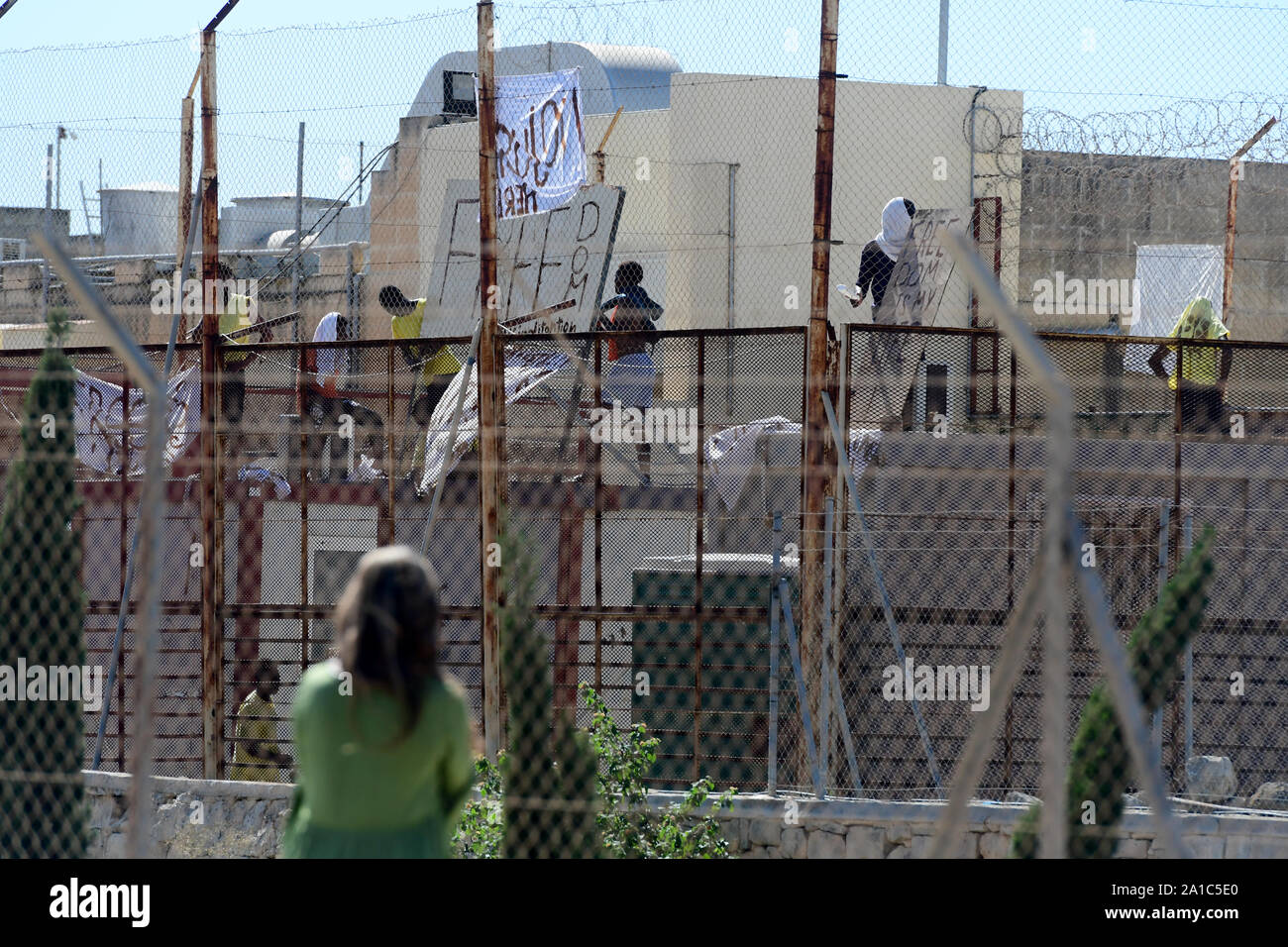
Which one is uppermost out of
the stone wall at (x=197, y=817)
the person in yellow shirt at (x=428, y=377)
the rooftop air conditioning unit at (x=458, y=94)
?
the rooftop air conditioning unit at (x=458, y=94)

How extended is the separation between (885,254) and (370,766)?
777 cm

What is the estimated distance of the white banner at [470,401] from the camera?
29.8 ft

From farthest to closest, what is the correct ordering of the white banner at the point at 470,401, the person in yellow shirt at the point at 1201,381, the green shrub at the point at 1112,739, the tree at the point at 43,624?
the white banner at the point at 470,401, the person in yellow shirt at the point at 1201,381, the tree at the point at 43,624, the green shrub at the point at 1112,739

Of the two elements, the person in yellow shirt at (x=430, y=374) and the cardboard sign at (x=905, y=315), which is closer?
the cardboard sign at (x=905, y=315)

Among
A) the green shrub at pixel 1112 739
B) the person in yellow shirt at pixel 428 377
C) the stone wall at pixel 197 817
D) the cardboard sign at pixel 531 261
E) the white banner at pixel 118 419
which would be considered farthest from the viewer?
the person in yellow shirt at pixel 428 377

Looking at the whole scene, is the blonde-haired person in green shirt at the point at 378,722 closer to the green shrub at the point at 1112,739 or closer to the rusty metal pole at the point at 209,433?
the green shrub at the point at 1112,739

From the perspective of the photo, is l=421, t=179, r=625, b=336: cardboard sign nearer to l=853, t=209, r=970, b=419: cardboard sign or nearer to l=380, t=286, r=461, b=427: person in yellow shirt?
l=380, t=286, r=461, b=427: person in yellow shirt

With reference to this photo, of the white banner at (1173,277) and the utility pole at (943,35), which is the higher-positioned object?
the utility pole at (943,35)

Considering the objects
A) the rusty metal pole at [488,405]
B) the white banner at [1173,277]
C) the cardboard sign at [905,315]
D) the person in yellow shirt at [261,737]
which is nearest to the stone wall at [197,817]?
the person in yellow shirt at [261,737]

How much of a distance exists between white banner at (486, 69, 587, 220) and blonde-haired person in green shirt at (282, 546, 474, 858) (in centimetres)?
638

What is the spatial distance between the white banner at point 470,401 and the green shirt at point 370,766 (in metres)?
5.48

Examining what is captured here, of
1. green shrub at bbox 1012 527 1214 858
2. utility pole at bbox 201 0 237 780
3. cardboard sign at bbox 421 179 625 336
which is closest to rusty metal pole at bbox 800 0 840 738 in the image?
cardboard sign at bbox 421 179 625 336

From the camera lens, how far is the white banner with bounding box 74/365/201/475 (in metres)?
9.59
